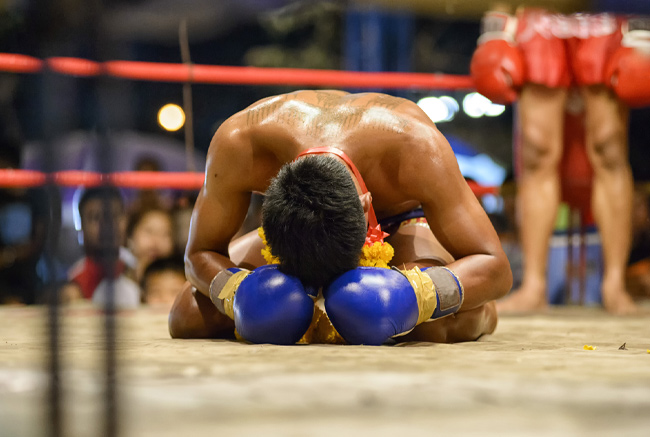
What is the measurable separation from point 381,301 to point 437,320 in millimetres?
235

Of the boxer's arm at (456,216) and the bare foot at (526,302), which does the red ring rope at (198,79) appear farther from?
the boxer's arm at (456,216)

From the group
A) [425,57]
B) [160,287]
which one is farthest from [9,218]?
[425,57]

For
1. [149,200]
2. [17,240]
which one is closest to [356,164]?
[149,200]

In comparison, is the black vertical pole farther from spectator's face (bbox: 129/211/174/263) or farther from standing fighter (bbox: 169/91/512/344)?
spectator's face (bbox: 129/211/174/263)

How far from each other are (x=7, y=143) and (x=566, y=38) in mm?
2745

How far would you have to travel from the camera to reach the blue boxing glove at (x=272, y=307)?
120 centimetres

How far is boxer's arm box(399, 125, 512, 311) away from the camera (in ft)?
4.36

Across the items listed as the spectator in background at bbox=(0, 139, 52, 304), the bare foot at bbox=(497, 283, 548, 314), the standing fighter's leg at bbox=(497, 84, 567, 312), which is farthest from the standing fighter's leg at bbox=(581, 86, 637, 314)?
the spectator in background at bbox=(0, 139, 52, 304)

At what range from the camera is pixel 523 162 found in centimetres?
252

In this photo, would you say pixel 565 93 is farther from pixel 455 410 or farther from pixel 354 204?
pixel 455 410

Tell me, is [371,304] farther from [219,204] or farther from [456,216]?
[219,204]

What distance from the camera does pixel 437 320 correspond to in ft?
4.45

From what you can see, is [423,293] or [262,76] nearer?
[423,293]

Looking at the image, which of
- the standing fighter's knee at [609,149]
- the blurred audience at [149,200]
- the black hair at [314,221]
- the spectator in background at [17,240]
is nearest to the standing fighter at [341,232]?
the black hair at [314,221]
